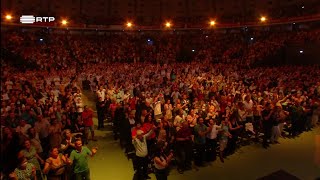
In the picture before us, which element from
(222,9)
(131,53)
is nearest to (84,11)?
(131,53)

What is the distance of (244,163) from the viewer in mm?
9945

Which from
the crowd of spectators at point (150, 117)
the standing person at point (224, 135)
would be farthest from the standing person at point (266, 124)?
the standing person at point (224, 135)

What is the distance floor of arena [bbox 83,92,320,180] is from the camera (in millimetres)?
9031

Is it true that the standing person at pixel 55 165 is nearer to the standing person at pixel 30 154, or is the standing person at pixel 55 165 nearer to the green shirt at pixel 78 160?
the green shirt at pixel 78 160

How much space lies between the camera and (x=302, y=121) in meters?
13.0

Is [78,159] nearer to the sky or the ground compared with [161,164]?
nearer to the sky

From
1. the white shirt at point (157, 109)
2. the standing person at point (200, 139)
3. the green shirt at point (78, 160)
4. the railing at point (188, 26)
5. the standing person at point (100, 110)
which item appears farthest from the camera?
the railing at point (188, 26)

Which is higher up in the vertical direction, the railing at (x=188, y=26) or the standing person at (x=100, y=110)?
the railing at (x=188, y=26)

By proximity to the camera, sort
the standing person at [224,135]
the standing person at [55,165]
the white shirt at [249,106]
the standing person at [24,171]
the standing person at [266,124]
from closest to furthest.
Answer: the standing person at [24,171], the standing person at [55,165], the standing person at [224,135], the standing person at [266,124], the white shirt at [249,106]

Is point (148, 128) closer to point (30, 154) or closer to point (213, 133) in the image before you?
point (213, 133)

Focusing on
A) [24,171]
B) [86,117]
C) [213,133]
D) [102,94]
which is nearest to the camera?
[24,171]

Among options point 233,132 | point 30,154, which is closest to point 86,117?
point 30,154

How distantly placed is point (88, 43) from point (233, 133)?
28521 mm

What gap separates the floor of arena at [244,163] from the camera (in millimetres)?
9031
